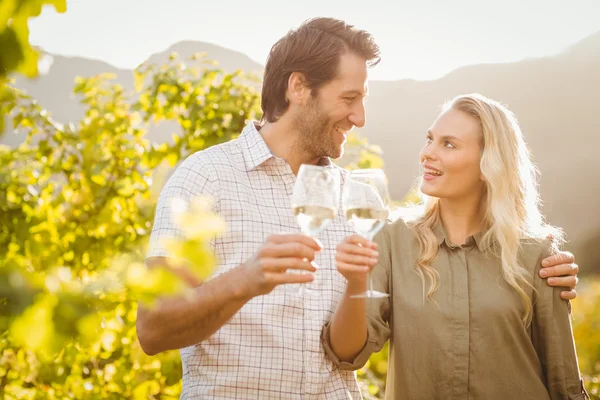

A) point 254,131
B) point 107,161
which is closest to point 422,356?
point 254,131

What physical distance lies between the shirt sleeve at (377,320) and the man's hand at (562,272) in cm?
66

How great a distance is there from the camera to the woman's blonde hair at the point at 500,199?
280 centimetres

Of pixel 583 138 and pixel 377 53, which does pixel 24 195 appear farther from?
pixel 583 138

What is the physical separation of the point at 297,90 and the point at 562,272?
141cm

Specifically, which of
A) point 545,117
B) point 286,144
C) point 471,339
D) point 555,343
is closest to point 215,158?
point 286,144

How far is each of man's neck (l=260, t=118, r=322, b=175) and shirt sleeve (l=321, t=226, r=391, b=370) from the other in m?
0.48

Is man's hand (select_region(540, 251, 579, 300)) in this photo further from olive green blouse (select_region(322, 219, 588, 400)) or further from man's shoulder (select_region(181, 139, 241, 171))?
man's shoulder (select_region(181, 139, 241, 171))

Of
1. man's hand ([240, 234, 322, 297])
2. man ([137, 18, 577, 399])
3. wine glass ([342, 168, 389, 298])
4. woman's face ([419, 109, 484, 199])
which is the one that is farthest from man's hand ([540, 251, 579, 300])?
man's hand ([240, 234, 322, 297])

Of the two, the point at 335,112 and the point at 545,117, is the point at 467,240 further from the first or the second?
the point at 545,117

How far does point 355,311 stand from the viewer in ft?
7.49

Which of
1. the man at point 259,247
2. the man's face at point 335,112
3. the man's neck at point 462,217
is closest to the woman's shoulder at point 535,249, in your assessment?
the man at point 259,247

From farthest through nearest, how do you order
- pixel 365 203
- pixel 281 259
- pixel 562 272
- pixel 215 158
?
pixel 562 272 < pixel 215 158 < pixel 365 203 < pixel 281 259

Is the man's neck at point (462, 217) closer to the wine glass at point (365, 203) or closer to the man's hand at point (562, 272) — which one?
the man's hand at point (562, 272)

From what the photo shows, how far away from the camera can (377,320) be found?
2.59 metres
